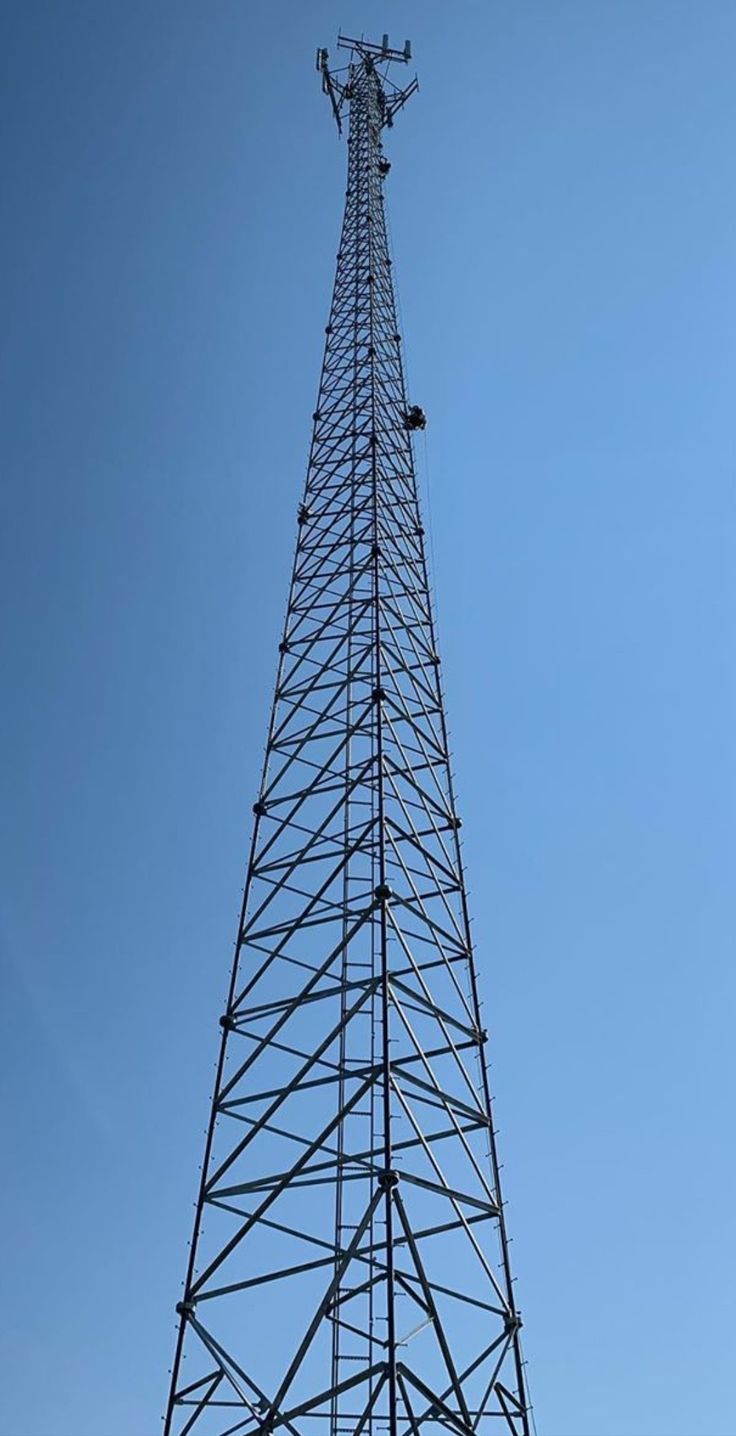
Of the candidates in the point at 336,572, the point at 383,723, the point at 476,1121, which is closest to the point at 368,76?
the point at 336,572

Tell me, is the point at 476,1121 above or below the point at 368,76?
below

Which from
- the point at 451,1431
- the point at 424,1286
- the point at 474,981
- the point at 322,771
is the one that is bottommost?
the point at 451,1431

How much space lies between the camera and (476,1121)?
13.1 meters

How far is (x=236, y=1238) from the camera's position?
461 inches

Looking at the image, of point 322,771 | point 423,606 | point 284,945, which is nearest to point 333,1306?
point 284,945

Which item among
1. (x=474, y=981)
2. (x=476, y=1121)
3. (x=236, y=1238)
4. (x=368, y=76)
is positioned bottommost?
(x=236, y=1238)

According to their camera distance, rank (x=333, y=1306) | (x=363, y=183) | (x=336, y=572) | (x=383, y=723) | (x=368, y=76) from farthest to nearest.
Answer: (x=368, y=76)
(x=363, y=183)
(x=336, y=572)
(x=383, y=723)
(x=333, y=1306)

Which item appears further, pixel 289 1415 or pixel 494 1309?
pixel 494 1309

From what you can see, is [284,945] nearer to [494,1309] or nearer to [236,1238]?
[236,1238]

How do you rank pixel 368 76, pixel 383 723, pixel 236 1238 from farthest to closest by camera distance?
1. pixel 368 76
2. pixel 383 723
3. pixel 236 1238

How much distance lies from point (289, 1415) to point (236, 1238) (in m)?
1.82

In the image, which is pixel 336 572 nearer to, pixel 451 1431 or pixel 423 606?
pixel 423 606

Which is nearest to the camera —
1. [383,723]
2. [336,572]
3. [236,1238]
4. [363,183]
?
[236,1238]

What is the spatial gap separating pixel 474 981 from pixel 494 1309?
13.9 ft
